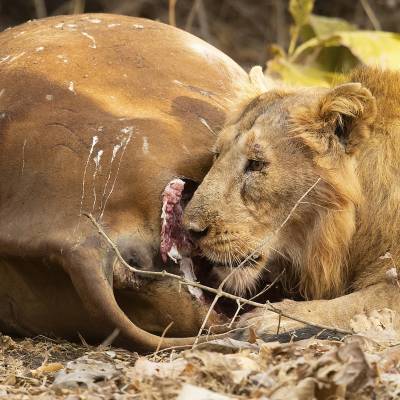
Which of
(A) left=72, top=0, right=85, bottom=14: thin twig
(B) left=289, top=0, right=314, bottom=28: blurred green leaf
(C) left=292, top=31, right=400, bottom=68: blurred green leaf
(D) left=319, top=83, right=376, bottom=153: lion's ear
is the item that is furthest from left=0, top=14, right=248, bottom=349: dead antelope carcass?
(A) left=72, top=0, right=85, bottom=14: thin twig

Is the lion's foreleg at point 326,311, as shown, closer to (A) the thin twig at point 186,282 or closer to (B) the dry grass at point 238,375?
(A) the thin twig at point 186,282

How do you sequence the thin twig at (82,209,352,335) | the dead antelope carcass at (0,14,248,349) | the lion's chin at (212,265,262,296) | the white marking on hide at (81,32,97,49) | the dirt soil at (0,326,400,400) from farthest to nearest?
1. the white marking on hide at (81,32,97,49)
2. the lion's chin at (212,265,262,296)
3. the dead antelope carcass at (0,14,248,349)
4. the thin twig at (82,209,352,335)
5. the dirt soil at (0,326,400,400)

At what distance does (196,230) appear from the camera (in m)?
3.79

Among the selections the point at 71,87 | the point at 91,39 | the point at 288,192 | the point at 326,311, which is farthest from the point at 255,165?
the point at 91,39

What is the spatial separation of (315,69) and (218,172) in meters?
2.96

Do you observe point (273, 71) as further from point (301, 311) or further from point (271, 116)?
point (301, 311)

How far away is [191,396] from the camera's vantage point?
275cm

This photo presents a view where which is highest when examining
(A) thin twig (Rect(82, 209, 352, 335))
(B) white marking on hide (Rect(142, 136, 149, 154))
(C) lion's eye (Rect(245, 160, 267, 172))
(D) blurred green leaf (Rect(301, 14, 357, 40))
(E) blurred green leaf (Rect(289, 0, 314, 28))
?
(B) white marking on hide (Rect(142, 136, 149, 154))

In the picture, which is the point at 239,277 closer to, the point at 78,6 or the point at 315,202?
the point at 315,202

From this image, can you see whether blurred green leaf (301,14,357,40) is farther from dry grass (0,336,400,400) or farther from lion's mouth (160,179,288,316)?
dry grass (0,336,400,400)

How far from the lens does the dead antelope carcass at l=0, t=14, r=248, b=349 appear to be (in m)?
3.70

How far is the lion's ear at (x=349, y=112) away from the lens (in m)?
3.83

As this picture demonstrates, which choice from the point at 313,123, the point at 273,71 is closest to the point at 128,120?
the point at 313,123

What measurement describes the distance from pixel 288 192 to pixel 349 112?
14.0 inches
